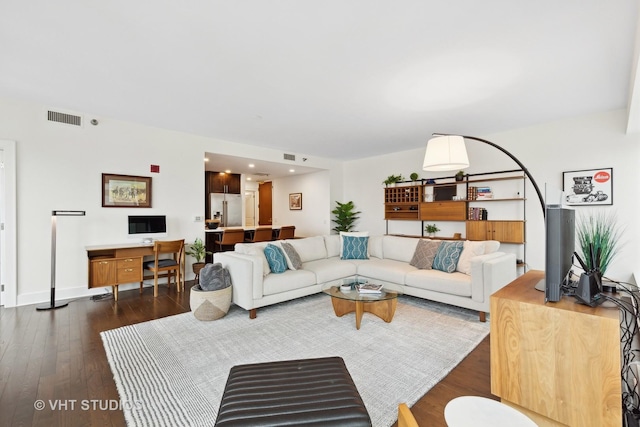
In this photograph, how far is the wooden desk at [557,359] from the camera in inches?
46.9

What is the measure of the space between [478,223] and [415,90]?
301 cm

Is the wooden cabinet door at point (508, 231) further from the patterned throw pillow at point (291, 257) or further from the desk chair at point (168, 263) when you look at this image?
the desk chair at point (168, 263)

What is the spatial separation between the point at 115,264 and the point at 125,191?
1207mm

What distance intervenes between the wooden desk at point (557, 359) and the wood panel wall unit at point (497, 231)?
378cm

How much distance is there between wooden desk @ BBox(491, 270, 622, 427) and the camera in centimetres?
119

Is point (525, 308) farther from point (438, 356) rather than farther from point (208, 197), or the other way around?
point (208, 197)

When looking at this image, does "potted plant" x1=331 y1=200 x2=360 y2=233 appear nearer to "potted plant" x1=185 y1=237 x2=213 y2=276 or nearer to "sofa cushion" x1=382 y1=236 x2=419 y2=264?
"sofa cushion" x1=382 y1=236 x2=419 y2=264

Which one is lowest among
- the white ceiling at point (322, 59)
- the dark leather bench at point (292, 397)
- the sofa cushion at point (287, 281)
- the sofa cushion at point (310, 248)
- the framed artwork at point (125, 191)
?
the sofa cushion at point (287, 281)

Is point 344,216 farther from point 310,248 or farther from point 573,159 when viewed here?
point 573,159

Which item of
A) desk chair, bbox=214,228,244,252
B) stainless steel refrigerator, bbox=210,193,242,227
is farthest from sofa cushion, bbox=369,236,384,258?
stainless steel refrigerator, bbox=210,193,242,227

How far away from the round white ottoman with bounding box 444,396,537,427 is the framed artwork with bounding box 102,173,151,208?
16.5 feet

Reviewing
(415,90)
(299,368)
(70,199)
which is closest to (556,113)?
(415,90)

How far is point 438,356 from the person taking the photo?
240 cm

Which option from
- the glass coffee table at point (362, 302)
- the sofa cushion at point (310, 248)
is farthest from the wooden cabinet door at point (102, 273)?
the glass coffee table at point (362, 302)
